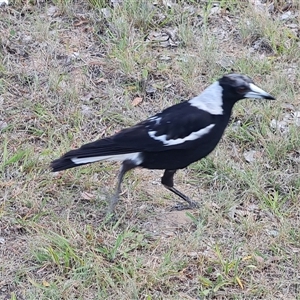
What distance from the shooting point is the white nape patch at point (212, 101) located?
4.04 metres

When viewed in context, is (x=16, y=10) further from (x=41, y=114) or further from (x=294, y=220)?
(x=294, y=220)

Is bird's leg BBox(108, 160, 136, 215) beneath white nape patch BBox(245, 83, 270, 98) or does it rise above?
beneath

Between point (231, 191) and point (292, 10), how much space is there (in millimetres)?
2790

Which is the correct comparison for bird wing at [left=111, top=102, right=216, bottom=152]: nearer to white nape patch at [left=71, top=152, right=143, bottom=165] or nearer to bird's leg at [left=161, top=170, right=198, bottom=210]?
white nape patch at [left=71, top=152, right=143, bottom=165]

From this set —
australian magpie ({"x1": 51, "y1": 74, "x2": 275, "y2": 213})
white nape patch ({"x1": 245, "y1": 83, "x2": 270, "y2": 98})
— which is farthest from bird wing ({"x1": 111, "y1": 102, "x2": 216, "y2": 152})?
white nape patch ({"x1": 245, "y1": 83, "x2": 270, "y2": 98})

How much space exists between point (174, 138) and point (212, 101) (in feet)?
1.15

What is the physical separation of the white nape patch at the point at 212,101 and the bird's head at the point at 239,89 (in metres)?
0.05

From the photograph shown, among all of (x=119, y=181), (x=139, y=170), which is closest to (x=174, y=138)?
(x=119, y=181)

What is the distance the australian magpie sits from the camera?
13.0 feet

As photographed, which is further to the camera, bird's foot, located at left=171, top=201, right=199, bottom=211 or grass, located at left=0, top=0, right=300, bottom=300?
bird's foot, located at left=171, top=201, right=199, bottom=211

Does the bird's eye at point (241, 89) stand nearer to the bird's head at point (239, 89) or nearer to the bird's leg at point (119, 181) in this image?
the bird's head at point (239, 89)

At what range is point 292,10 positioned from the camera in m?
6.52

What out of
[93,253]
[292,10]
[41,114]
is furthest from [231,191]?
[292,10]

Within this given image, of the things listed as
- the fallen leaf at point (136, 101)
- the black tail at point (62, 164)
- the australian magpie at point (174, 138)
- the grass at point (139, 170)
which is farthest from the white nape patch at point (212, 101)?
the fallen leaf at point (136, 101)
